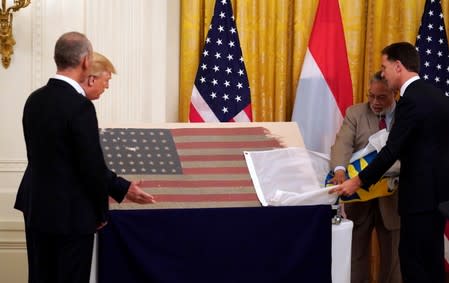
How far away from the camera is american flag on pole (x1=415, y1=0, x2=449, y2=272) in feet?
18.1

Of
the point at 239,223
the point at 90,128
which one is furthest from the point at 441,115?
the point at 90,128

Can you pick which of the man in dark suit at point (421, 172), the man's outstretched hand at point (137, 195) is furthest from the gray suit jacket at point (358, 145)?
the man's outstretched hand at point (137, 195)

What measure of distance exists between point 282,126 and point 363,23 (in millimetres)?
1747

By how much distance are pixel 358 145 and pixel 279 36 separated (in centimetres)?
132

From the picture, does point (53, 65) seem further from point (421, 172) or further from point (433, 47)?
point (433, 47)

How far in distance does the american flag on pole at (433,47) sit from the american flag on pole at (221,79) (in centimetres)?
145

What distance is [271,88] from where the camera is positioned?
558 cm

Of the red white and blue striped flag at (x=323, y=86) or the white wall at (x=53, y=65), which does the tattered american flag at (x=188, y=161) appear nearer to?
the white wall at (x=53, y=65)

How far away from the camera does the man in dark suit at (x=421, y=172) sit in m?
3.75

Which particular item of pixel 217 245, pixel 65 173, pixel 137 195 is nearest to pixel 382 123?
pixel 217 245

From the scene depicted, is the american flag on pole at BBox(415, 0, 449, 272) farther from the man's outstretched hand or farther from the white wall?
the man's outstretched hand

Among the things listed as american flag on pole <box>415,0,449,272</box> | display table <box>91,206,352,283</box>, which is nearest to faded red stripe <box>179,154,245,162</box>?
display table <box>91,206,352,283</box>

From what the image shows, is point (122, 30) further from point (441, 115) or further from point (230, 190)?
point (441, 115)

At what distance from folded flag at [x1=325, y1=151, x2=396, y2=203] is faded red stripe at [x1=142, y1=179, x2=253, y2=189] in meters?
0.73
